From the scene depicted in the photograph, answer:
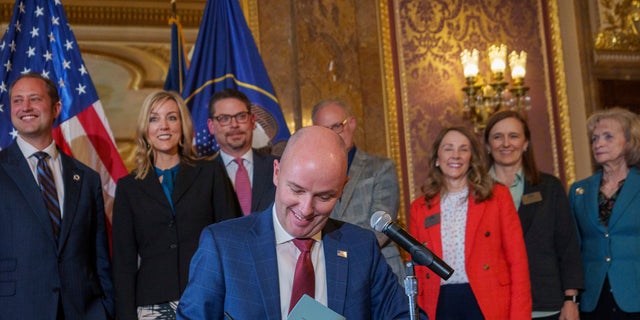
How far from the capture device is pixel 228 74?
17.6ft

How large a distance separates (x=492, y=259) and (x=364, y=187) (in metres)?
0.76

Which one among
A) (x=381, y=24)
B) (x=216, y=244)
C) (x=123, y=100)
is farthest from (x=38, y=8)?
(x=123, y=100)

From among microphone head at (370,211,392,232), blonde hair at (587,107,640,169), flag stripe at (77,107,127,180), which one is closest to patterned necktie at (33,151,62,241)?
flag stripe at (77,107,127,180)

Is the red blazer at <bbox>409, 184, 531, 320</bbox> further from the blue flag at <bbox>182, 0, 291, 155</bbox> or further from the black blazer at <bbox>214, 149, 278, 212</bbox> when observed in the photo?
Answer: the blue flag at <bbox>182, 0, 291, 155</bbox>

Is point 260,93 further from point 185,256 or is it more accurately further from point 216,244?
point 216,244

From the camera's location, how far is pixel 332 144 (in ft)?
7.75

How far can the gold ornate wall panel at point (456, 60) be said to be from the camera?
21.1ft

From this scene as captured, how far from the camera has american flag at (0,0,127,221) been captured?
4.77 metres

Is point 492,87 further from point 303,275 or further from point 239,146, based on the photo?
point 303,275

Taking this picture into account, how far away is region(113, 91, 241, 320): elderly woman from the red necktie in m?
1.33

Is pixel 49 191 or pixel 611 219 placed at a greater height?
pixel 49 191

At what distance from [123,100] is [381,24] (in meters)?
3.69

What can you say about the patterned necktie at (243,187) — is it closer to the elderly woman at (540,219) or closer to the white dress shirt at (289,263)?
the elderly woman at (540,219)

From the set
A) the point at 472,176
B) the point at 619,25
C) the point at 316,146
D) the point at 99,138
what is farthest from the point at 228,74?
the point at 619,25
